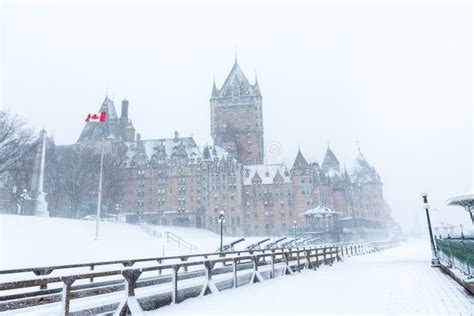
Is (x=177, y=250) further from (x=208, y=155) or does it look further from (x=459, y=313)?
(x=208, y=155)

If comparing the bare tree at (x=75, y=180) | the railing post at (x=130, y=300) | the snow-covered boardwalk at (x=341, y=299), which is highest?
the bare tree at (x=75, y=180)

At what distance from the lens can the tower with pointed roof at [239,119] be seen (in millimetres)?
100250

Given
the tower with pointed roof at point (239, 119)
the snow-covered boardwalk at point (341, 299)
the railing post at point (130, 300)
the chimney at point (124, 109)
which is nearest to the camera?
the railing post at point (130, 300)

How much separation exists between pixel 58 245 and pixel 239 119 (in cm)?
7600

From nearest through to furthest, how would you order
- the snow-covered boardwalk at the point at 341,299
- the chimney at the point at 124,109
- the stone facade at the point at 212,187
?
the snow-covered boardwalk at the point at 341,299 < the stone facade at the point at 212,187 < the chimney at the point at 124,109

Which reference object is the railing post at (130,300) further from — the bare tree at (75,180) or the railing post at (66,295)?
the bare tree at (75,180)

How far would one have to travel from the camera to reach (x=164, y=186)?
84875 millimetres

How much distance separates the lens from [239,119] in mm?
102062

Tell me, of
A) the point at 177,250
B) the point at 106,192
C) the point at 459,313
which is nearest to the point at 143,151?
the point at 106,192

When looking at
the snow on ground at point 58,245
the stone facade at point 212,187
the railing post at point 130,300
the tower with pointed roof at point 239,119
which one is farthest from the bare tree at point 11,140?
the tower with pointed roof at point 239,119

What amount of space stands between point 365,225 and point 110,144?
67.5m

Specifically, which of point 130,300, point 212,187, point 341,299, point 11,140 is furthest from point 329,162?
point 130,300

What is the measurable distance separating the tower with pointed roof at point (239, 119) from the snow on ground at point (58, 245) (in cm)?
5991

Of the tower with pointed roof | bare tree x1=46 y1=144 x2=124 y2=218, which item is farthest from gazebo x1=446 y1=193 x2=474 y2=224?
the tower with pointed roof
